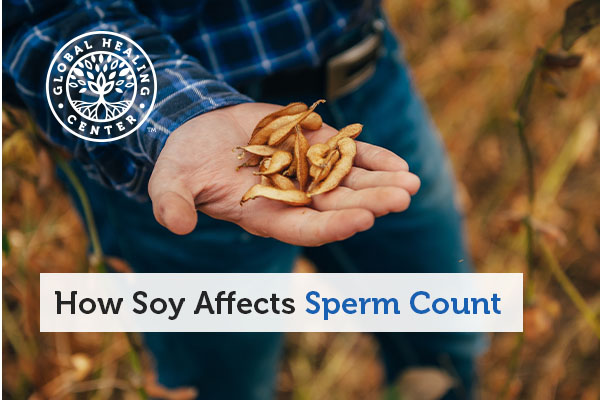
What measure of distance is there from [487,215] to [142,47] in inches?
29.3

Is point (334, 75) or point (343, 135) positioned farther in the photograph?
point (334, 75)

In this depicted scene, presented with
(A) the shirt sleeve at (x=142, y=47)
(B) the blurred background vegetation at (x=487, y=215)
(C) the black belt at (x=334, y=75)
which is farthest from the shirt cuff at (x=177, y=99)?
(B) the blurred background vegetation at (x=487, y=215)

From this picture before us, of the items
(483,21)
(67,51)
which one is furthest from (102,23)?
(483,21)

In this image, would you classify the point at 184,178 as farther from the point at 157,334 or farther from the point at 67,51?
the point at 157,334

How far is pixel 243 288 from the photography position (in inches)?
20.4

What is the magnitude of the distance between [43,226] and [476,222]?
746mm

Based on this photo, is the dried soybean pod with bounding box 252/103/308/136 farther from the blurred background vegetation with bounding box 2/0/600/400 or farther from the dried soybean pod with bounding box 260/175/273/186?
the blurred background vegetation with bounding box 2/0/600/400

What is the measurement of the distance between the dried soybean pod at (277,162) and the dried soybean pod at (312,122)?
1.4 inches

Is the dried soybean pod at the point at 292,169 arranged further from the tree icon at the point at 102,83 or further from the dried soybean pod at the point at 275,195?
the tree icon at the point at 102,83

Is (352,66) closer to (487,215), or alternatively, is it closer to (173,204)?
(173,204)

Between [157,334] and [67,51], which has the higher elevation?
[67,51]

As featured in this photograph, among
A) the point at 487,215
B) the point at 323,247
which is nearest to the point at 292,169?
the point at 323,247

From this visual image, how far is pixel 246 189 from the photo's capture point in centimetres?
41

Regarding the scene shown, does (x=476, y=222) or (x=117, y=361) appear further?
(x=476, y=222)
